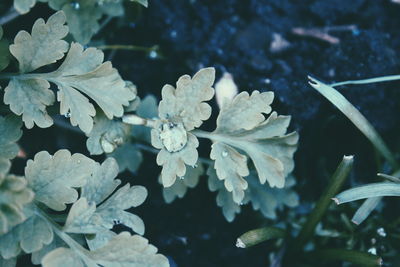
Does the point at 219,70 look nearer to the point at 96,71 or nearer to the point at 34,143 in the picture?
the point at 96,71

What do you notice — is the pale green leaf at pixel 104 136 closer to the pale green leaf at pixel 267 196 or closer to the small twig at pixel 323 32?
the pale green leaf at pixel 267 196

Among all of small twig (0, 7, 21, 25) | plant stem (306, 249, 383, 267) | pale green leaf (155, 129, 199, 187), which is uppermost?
small twig (0, 7, 21, 25)

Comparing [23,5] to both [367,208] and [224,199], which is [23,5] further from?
[367,208]

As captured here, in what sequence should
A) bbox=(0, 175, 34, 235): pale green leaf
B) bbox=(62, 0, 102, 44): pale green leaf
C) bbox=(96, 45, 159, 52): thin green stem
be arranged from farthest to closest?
bbox=(96, 45, 159, 52): thin green stem, bbox=(62, 0, 102, 44): pale green leaf, bbox=(0, 175, 34, 235): pale green leaf

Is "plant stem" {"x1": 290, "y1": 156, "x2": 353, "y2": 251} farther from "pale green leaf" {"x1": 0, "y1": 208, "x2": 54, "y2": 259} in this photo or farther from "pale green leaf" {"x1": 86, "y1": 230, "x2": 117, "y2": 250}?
"pale green leaf" {"x1": 0, "y1": 208, "x2": 54, "y2": 259}

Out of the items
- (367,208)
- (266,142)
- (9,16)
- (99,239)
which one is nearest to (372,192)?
(367,208)

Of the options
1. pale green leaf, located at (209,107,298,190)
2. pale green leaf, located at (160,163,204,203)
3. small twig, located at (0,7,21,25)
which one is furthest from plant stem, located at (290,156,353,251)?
small twig, located at (0,7,21,25)

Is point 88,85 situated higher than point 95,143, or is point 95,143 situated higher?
point 88,85
